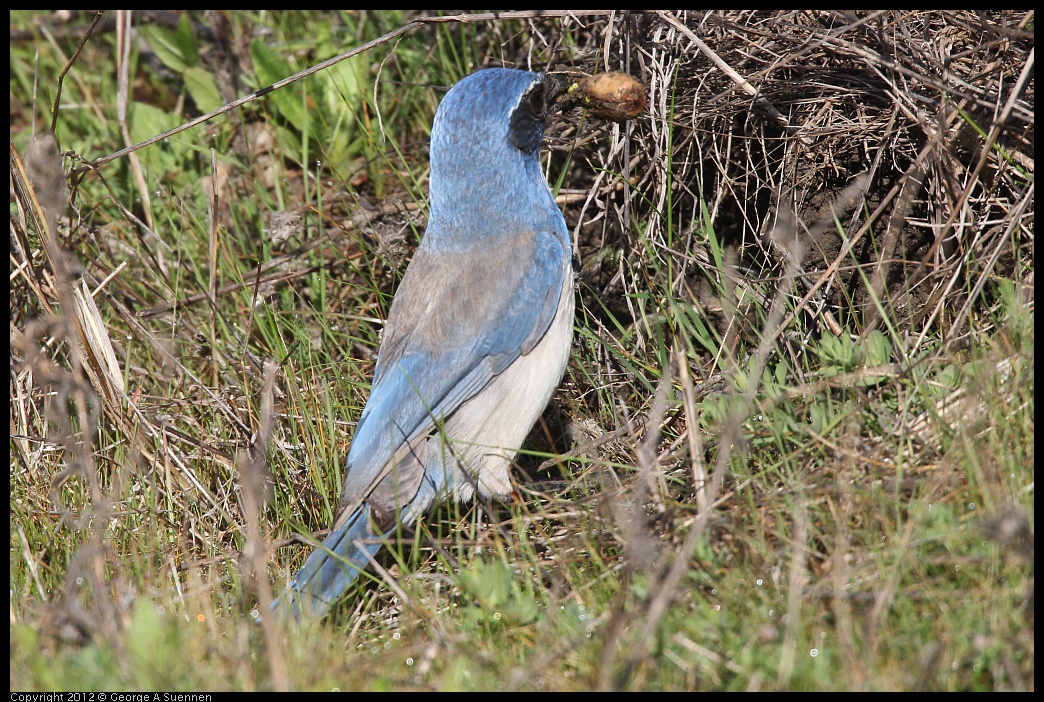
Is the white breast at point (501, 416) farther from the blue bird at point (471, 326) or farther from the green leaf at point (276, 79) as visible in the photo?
the green leaf at point (276, 79)

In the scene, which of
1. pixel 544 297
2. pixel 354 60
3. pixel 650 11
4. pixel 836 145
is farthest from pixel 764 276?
pixel 354 60

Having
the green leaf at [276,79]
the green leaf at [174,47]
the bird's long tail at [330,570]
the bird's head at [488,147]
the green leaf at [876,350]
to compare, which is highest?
the green leaf at [174,47]

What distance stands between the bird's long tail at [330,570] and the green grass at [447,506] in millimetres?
102

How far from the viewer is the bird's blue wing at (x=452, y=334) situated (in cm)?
336

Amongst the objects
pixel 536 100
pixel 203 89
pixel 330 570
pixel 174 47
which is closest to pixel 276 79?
pixel 203 89

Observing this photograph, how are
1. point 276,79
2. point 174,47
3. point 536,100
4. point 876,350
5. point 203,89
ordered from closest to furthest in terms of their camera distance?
point 876,350
point 536,100
point 276,79
point 203,89
point 174,47

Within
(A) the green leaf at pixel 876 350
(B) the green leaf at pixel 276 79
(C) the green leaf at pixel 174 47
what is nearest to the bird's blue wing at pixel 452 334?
(A) the green leaf at pixel 876 350

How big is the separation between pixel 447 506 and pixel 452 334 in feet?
2.07

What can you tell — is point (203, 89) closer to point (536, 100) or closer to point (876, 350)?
point (536, 100)

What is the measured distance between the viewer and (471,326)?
3.54 m

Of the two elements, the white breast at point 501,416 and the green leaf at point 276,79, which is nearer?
the white breast at point 501,416

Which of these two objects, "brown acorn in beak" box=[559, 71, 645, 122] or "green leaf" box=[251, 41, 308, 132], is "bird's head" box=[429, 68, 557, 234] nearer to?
"brown acorn in beak" box=[559, 71, 645, 122]

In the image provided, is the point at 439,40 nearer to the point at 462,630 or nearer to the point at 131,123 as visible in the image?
the point at 131,123

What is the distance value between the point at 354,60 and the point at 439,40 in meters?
0.48
